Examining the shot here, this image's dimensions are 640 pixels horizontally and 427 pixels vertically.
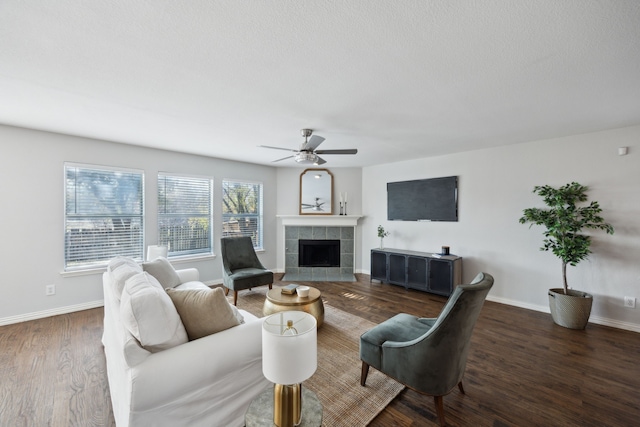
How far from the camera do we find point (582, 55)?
5.64 feet

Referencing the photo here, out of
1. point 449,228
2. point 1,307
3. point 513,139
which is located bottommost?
point 1,307

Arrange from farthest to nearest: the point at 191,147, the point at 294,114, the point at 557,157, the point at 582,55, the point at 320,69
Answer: the point at 191,147 < the point at 557,157 < the point at 294,114 < the point at 320,69 < the point at 582,55

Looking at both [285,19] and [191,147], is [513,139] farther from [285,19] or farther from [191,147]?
[191,147]

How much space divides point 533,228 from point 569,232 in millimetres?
469

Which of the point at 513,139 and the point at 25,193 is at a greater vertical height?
the point at 513,139

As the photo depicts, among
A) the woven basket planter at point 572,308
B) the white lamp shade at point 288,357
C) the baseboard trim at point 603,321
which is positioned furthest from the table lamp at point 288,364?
the baseboard trim at point 603,321

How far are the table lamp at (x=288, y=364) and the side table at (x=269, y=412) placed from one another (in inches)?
1.7

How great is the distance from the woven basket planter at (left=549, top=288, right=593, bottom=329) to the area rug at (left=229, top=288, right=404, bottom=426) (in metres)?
2.39

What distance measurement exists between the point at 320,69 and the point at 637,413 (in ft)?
10.9

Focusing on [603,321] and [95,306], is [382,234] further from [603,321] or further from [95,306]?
[95,306]

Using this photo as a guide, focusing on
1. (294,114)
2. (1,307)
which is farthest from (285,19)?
(1,307)

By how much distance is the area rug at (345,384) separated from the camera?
1.79 meters

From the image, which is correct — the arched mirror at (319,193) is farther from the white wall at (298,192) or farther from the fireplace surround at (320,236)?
the fireplace surround at (320,236)

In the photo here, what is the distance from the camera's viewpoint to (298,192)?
5.95 meters
